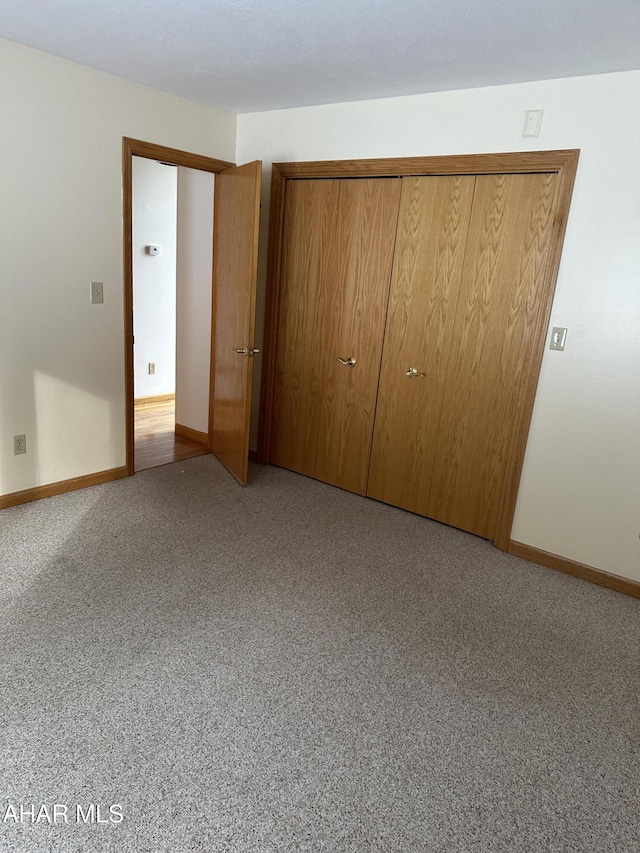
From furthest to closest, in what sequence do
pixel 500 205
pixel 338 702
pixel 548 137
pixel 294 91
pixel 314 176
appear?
1. pixel 314 176
2. pixel 294 91
3. pixel 500 205
4. pixel 548 137
5. pixel 338 702

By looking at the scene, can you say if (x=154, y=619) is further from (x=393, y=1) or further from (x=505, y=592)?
(x=393, y=1)

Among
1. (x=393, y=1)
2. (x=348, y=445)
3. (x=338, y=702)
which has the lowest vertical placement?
(x=338, y=702)

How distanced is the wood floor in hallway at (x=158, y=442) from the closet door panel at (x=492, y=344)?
6.41ft

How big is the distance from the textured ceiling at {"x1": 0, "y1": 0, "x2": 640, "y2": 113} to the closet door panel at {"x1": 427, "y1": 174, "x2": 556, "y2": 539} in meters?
0.57

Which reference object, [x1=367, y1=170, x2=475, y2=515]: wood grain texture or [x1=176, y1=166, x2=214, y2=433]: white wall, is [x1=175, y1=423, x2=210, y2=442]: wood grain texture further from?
[x1=367, y1=170, x2=475, y2=515]: wood grain texture

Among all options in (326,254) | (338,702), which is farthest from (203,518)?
(326,254)

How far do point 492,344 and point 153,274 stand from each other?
141 inches

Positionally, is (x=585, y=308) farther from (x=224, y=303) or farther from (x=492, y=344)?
(x=224, y=303)

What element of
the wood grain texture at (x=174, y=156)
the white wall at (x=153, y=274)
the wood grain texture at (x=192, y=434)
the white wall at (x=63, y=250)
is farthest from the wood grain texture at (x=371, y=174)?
the white wall at (x=153, y=274)

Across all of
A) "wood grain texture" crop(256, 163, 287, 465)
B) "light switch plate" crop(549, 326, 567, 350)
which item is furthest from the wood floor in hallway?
"light switch plate" crop(549, 326, 567, 350)

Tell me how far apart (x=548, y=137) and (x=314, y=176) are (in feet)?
4.78

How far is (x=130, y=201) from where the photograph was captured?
3.44 metres

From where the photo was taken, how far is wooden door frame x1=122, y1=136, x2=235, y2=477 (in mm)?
3369

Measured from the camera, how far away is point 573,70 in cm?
256
